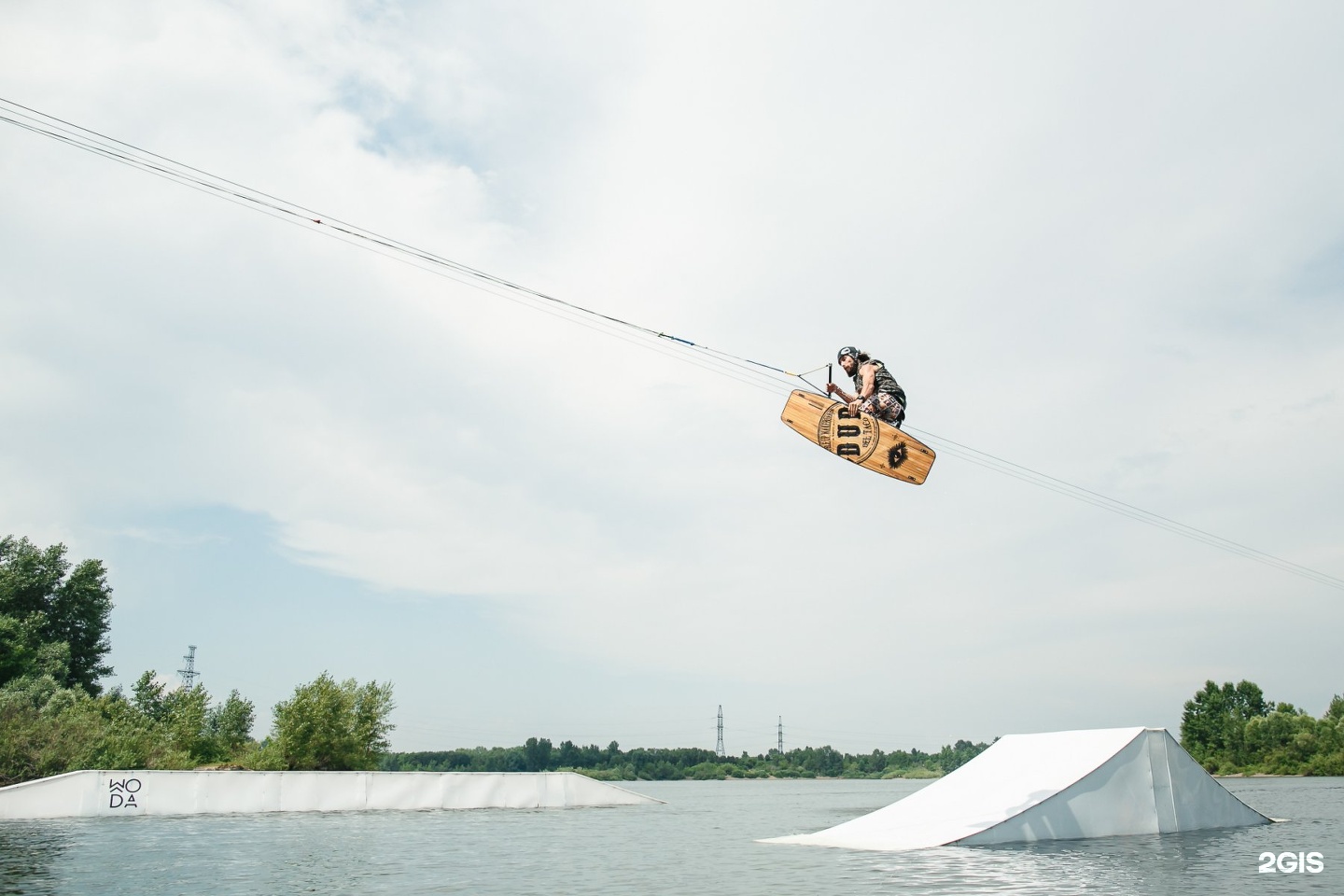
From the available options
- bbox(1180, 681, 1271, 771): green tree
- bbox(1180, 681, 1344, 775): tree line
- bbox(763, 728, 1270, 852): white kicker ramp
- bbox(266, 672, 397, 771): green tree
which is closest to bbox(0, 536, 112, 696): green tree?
bbox(266, 672, 397, 771): green tree

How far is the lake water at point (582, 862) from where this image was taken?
16.1 meters

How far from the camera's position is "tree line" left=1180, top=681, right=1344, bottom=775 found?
334 ft

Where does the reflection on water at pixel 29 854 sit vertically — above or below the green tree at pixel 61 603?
below

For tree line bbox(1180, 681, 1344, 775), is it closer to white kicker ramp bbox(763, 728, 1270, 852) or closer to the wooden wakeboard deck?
white kicker ramp bbox(763, 728, 1270, 852)

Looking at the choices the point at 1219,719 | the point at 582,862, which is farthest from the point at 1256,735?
the point at 582,862

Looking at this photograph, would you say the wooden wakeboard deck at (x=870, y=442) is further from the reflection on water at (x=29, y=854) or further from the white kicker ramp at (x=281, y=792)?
the white kicker ramp at (x=281, y=792)

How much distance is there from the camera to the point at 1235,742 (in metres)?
123

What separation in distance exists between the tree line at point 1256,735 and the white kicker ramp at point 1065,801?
299 ft

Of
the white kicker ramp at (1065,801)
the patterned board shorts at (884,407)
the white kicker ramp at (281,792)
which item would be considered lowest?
the white kicker ramp at (281,792)

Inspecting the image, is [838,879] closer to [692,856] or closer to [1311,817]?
[692,856]

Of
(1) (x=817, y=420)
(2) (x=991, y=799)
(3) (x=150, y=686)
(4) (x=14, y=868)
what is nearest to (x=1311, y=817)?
(2) (x=991, y=799)

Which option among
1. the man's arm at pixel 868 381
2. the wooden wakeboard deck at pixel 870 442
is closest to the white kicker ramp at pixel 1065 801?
the wooden wakeboard deck at pixel 870 442

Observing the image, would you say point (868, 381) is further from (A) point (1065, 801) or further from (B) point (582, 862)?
(A) point (1065, 801)

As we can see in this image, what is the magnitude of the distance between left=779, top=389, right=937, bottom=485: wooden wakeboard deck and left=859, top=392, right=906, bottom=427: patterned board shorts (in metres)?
0.11
